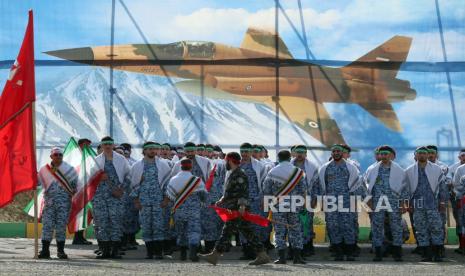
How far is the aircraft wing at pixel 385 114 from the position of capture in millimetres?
23969

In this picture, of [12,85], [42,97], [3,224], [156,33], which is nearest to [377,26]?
[156,33]

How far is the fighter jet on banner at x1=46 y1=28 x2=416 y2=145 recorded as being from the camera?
24000mm

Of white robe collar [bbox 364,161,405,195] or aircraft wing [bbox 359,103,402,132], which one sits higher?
aircraft wing [bbox 359,103,402,132]

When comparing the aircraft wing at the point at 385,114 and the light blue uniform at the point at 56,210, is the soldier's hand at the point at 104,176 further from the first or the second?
the aircraft wing at the point at 385,114

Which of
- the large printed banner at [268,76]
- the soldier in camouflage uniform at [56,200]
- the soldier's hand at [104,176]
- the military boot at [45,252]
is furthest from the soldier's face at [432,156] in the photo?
the large printed banner at [268,76]

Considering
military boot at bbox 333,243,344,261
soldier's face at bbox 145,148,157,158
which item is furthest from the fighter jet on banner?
soldier's face at bbox 145,148,157,158

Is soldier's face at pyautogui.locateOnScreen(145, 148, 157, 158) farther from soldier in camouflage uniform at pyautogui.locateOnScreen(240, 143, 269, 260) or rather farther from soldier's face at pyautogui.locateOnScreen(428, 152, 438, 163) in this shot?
soldier's face at pyautogui.locateOnScreen(428, 152, 438, 163)

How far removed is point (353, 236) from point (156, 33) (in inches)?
383

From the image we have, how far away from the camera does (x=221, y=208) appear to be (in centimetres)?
1459

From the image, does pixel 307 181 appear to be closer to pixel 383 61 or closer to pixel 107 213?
pixel 107 213

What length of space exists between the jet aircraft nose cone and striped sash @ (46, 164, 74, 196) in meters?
9.12

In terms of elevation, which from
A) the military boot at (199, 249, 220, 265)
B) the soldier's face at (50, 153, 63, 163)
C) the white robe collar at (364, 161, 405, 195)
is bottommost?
the military boot at (199, 249, 220, 265)

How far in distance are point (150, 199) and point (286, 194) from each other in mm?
2114

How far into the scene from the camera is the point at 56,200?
51.1 feet
